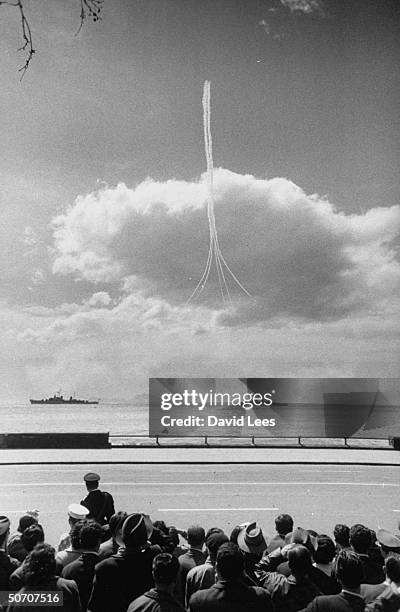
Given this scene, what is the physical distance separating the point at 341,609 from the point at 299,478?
47.8 feet

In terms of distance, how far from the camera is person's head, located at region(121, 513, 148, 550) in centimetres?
393

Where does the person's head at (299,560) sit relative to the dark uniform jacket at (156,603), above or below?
above

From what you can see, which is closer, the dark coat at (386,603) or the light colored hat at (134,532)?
the dark coat at (386,603)

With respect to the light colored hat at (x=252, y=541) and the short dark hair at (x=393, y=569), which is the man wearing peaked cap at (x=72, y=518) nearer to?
the light colored hat at (x=252, y=541)

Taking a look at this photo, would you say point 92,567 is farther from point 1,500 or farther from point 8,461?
point 8,461

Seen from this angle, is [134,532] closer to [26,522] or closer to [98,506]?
[26,522]

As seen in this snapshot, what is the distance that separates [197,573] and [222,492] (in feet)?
36.1

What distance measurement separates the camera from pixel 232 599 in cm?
337

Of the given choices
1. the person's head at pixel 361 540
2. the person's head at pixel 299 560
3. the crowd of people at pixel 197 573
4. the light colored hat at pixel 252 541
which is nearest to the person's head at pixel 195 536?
the crowd of people at pixel 197 573

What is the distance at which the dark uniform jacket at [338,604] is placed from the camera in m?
3.39

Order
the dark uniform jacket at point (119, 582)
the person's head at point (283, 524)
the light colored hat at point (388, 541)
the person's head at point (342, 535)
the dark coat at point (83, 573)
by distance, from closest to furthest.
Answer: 1. the dark uniform jacket at point (119, 582)
2. the dark coat at point (83, 573)
3. the light colored hat at point (388, 541)
4. the person's head at point (342, 535)
5. the person's head at point (283, 524)

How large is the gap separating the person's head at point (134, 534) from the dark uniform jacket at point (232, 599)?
2.14ft

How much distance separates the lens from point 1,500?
14.1 metres

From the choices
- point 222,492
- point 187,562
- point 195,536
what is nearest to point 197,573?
point 187,562
